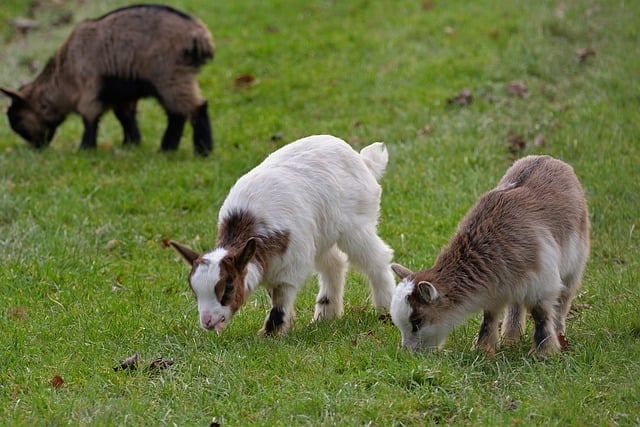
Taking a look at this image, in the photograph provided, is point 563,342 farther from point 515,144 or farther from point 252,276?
point 515,144

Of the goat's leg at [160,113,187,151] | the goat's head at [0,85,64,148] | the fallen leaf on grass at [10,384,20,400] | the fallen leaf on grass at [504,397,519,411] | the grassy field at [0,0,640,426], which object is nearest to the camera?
the fallen leaf on grass at [504,397,519,411]

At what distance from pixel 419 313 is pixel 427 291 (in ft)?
0.54

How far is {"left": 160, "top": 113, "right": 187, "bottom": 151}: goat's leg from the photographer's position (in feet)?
38.0

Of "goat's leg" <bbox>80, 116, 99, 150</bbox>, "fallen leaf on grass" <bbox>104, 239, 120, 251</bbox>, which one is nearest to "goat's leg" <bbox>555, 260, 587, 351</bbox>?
"fallen leaf on grass" <bbox>104, 239, 120, 251</bbox>

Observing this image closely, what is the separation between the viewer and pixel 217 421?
5.41 metres

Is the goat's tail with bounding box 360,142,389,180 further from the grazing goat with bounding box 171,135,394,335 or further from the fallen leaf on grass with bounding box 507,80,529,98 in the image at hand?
the fallen leaf on grass with bounding box 507,80,529,98

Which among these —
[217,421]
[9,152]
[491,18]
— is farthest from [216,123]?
[217,421]

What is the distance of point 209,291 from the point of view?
6.21 metres

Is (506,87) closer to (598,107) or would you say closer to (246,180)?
(598,107)

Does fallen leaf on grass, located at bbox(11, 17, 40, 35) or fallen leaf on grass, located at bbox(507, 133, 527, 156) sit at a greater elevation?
fallen leaf on grass, located at bbox(507, 133, 527, 156)

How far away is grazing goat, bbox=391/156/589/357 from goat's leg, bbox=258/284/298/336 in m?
0.89

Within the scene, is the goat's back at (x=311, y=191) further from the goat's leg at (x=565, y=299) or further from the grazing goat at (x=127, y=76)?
the grazing goat at (x=127, y=76)

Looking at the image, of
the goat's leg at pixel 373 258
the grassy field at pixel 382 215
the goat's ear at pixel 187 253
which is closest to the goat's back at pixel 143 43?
the grassy field at pixel 382 215

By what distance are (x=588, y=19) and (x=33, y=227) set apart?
877 centimetres
